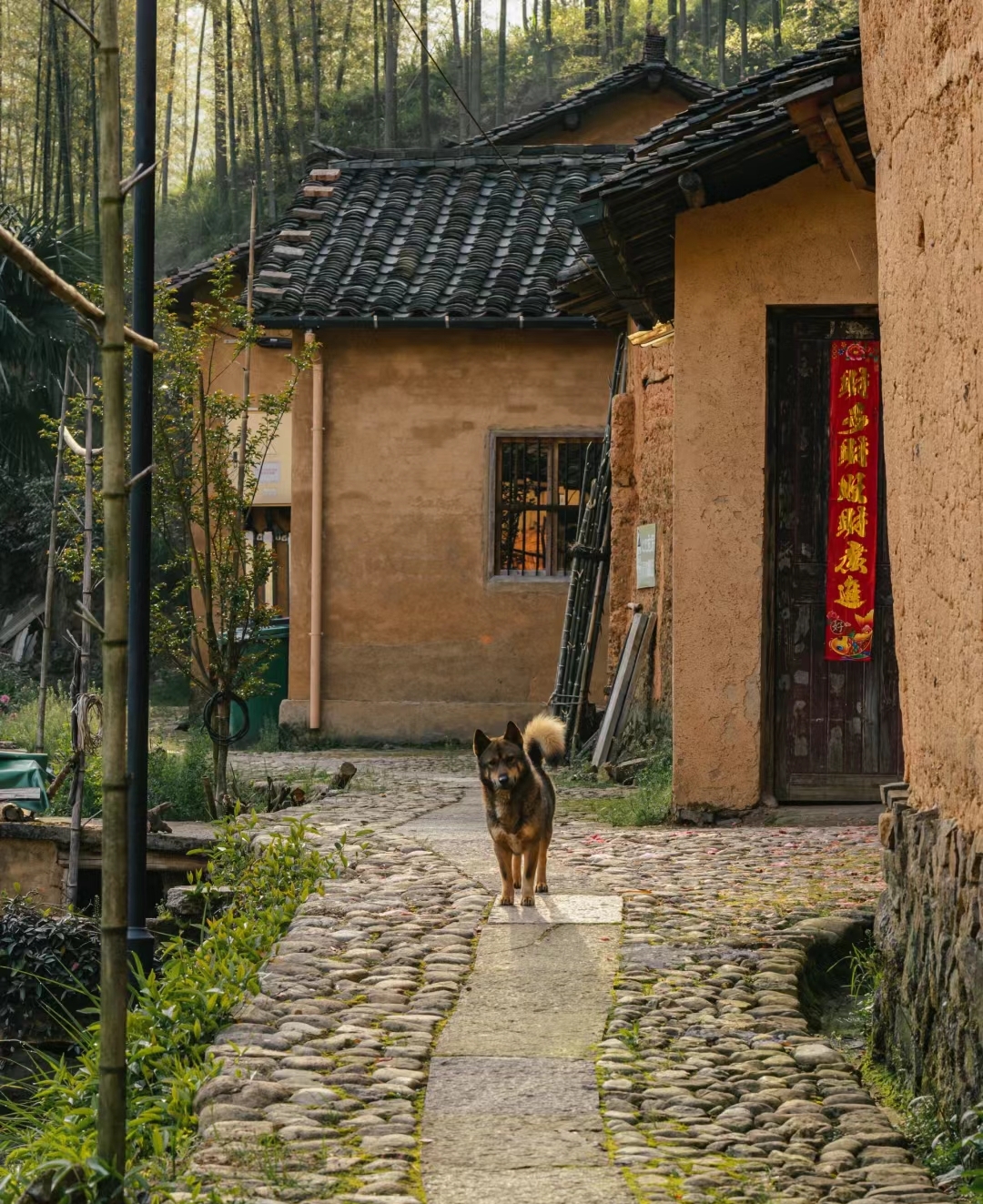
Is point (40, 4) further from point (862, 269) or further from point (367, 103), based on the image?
point (862, 269)

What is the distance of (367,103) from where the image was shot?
126 feet

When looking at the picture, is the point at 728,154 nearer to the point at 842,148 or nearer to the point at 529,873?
the point at 842,148

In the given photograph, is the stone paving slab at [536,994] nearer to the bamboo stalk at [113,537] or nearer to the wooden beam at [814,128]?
the bamboo stalk at [113,537]

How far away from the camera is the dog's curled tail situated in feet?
23.5

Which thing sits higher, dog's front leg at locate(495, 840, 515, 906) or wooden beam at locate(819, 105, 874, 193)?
wooden beam at locate(819, 105, 874, 193)

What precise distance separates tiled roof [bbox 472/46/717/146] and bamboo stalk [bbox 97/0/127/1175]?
17479mm

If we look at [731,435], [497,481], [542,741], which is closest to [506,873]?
[542,741]

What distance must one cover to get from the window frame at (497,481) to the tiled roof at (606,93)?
5399 millimetres

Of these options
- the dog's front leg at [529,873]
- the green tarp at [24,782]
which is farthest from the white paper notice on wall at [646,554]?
the dog's front leg at [529,873]

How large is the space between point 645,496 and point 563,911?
6.15 metres

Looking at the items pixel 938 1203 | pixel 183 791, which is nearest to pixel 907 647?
pixel 938 1203

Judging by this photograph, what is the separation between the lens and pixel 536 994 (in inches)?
211

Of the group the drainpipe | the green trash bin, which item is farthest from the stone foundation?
the green trash bin

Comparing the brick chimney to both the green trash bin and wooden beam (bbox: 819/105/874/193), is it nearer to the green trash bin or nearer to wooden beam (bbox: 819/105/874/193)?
the green trash bin
